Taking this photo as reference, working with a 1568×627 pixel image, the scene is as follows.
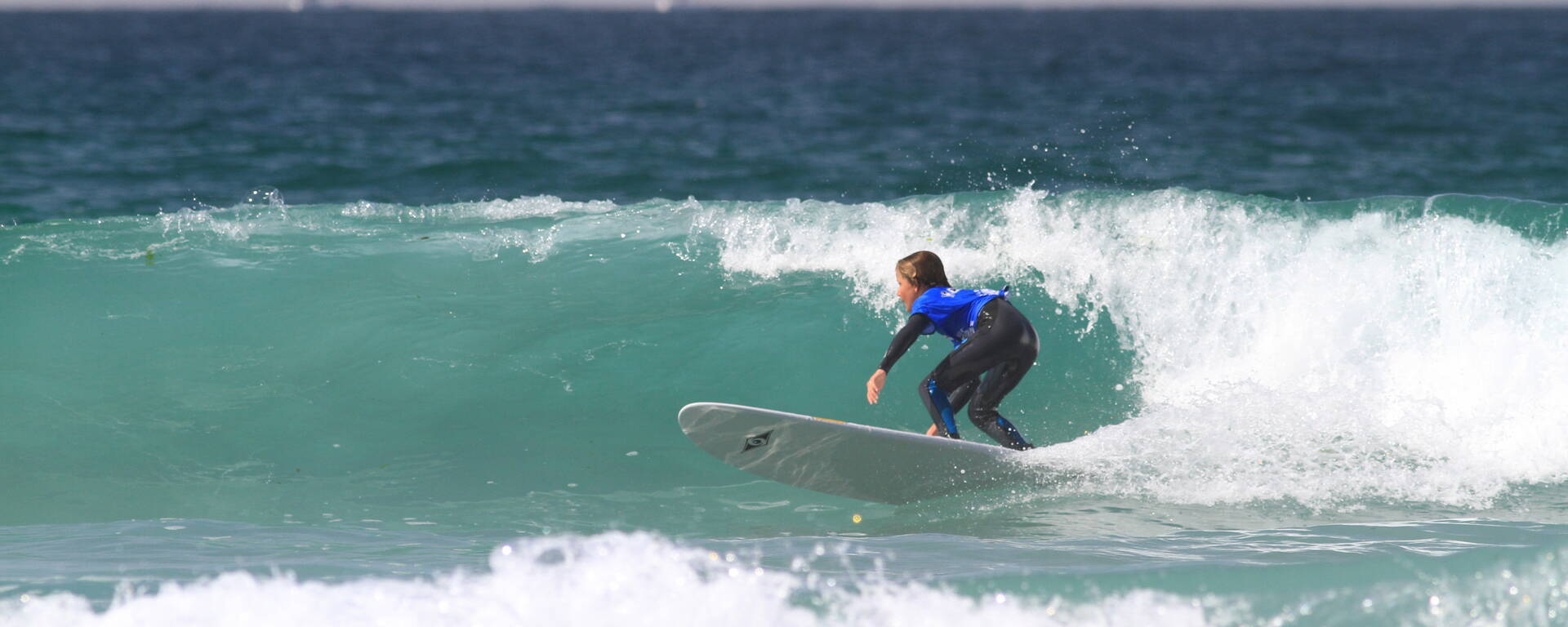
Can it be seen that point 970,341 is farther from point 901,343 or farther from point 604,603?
point 604,603

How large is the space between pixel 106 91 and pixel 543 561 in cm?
2920

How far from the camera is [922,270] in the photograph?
6.04m

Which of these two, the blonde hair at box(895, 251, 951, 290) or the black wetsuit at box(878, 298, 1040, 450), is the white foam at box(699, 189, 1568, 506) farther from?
the blonde hair at box(895, 251, 951, 290)

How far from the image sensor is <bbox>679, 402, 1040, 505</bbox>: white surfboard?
19.1 feet

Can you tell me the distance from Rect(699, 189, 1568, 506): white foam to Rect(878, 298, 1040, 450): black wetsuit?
41 cm

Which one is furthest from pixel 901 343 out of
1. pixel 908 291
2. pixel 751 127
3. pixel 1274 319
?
pixel 751 127

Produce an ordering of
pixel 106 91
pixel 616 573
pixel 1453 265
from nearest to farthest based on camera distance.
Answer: pixel 616 573 → pixel 1453 265 → pixel 106 91

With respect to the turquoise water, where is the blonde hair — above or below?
above

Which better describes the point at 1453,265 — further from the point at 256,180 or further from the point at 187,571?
the point at 256,180

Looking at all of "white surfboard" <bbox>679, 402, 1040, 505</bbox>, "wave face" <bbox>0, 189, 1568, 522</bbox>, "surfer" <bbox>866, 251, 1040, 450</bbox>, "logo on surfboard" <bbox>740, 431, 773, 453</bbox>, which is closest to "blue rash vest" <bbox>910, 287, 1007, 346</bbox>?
"surfer" <bbox>866, 251, 1040, 450</bbox>

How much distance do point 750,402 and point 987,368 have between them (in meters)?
2.16

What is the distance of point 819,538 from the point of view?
5316 millimetres

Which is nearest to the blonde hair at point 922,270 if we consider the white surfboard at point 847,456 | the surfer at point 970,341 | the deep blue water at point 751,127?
the surfer at point 970,341

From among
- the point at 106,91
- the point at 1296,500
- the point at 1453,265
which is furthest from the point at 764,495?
the point at 106,91
